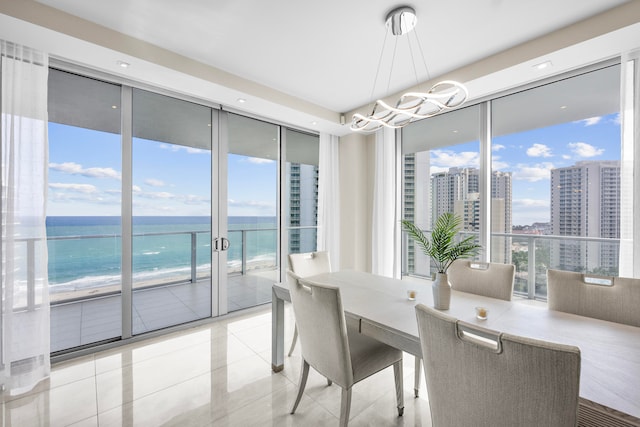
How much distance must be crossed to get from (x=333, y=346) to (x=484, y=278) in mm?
1295

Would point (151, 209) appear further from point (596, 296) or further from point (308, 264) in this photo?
point (596, 296)

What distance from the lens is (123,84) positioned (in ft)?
9.09

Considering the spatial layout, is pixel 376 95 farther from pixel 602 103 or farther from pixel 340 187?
pixel 602 103

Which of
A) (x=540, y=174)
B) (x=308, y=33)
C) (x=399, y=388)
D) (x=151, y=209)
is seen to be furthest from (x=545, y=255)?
(x=151, y=209)

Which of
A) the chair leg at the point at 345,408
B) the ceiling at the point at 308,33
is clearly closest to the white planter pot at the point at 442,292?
the chair leg at the point at 345,408

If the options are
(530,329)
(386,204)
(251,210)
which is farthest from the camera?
(386,204)

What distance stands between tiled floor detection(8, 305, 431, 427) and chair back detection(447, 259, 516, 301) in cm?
85

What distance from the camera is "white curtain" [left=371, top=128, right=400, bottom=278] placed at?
412 cm

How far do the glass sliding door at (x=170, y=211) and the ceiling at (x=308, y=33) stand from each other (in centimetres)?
40

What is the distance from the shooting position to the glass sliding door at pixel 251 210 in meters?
3.59

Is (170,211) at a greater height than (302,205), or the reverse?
(302,205)

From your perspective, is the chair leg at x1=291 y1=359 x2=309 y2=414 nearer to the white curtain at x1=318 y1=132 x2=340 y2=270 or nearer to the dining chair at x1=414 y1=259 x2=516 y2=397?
the dining chair at x1=414 y1=259 x2=516 y2=397

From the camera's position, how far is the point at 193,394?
2.05 m

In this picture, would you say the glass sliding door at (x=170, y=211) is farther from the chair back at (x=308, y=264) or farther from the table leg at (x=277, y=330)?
the table leg at (x=277, y=330)
